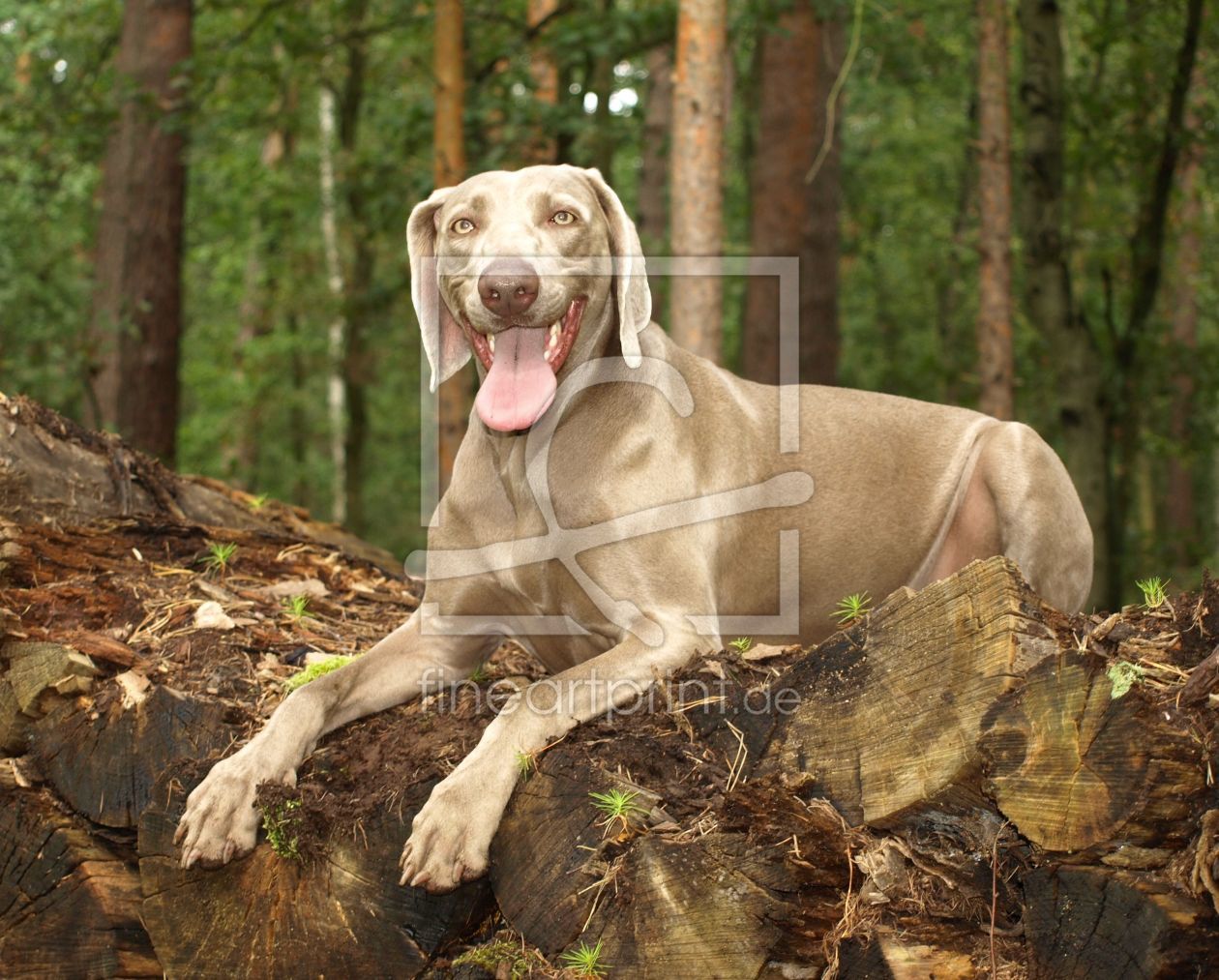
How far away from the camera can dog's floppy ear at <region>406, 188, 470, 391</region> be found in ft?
14.8

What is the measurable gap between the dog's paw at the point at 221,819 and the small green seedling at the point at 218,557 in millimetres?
1709

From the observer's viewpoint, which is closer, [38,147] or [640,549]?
[640,549]

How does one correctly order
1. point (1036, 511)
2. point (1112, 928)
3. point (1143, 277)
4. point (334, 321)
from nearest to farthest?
point (1112, 928)
point (1036, 511)
point (1143, 277)
point (334, 321)

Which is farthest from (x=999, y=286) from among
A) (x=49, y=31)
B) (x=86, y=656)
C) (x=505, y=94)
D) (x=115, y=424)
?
(x=49, y=31)

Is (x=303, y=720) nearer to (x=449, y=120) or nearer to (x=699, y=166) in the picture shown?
(x=699, y=166)

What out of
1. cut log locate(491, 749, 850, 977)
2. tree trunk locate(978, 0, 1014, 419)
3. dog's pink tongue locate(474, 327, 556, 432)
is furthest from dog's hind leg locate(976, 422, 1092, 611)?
tree trunk locate(978, 0, 1014, 419)

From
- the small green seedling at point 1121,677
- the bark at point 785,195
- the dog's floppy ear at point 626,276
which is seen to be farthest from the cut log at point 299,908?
the bark at point 785,195

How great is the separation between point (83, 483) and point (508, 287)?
7.71 ft

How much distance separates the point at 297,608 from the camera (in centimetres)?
501

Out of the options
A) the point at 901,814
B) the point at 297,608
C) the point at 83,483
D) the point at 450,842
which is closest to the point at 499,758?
the point at 450,842

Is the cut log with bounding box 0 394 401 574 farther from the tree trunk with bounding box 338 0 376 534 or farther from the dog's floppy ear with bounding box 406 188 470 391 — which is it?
the tree trunk with bounding box 338 0 376 534

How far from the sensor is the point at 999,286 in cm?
1048

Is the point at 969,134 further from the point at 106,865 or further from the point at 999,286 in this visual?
the point at 106,865

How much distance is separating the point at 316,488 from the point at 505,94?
1435cm
